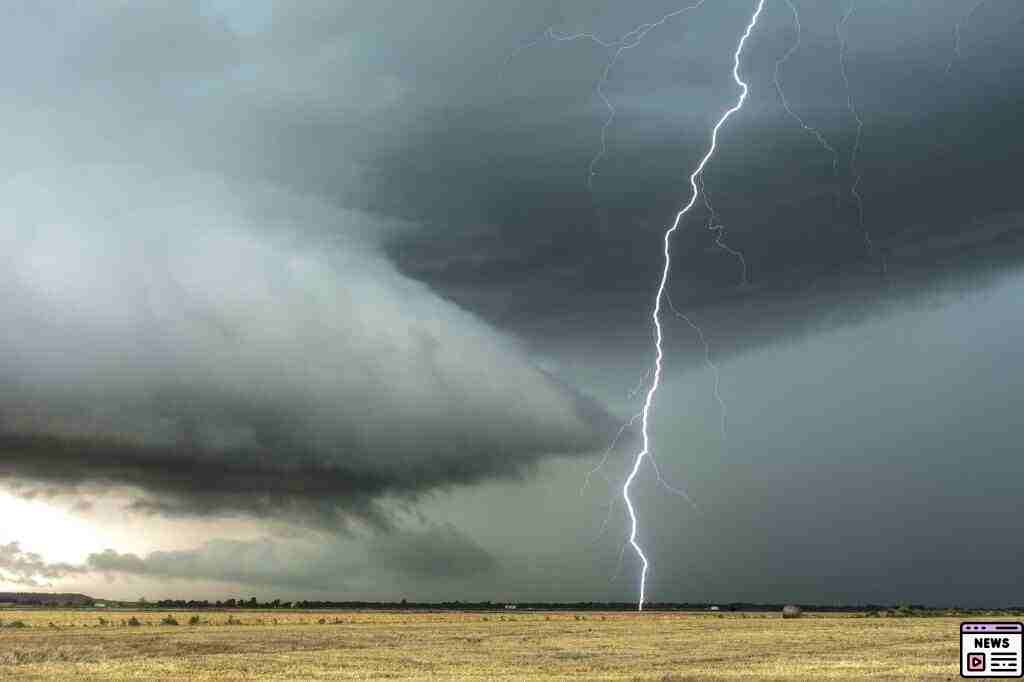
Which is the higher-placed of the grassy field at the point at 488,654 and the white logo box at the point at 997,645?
the white logo box at the point at 997,645

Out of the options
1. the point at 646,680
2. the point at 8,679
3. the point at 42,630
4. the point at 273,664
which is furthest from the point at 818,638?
the point at 42,630

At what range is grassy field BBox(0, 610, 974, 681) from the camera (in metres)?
34.7

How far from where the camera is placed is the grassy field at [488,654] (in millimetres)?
34688

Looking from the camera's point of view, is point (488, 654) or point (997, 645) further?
point (488, 654)

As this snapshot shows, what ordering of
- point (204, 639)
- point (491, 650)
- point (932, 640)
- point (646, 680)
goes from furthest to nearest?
point (204, 639), point (932, 640), point (491, 650), point (646, 680)

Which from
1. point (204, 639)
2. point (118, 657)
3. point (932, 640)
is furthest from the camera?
point (204, 639)

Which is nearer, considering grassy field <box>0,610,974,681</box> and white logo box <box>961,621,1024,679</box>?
white logo box <box>961,621,1024,679</box>

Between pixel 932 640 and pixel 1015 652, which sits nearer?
pixel 1015 652

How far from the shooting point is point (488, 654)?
4372 centimetres

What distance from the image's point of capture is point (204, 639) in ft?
183

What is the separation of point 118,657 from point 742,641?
94.3 ft

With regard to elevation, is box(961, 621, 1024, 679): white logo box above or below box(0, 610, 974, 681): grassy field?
above

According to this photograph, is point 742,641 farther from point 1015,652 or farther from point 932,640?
point 1015,652

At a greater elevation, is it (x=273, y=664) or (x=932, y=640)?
(x=932, y=640)
